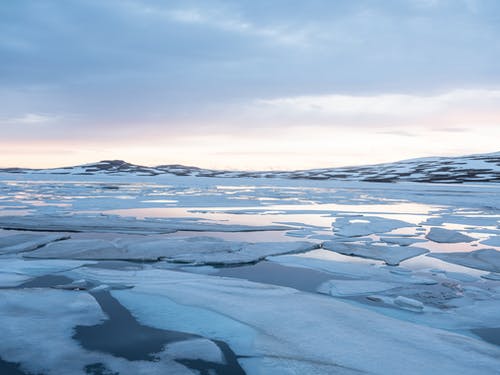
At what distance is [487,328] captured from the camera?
3.89 meters

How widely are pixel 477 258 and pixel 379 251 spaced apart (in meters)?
1.49

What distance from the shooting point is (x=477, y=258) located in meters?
6.64

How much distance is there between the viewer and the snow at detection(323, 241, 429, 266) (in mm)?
6781

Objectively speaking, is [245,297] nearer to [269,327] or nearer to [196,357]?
[269,327]

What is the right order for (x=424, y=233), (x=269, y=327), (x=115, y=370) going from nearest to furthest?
(x=115, y=370) → (x=269, y=327) → (x=424, y=233)

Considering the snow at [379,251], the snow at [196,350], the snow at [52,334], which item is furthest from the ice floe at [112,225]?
the snow at [196,350]

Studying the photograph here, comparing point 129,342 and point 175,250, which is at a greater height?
point 175,250

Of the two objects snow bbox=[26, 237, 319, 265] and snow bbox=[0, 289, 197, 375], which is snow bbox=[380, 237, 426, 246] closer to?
snow bbox=[26, 237, 319, 265]

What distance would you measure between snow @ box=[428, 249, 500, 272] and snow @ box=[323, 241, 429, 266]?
0.40m

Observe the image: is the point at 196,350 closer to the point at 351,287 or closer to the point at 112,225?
the point at 351,287

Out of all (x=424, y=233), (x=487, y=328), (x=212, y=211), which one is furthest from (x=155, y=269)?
(x=212, y=211)

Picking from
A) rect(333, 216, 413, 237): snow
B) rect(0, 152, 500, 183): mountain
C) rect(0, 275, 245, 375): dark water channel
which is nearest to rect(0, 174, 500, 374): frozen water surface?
rect(0, 275, 245, 375): dark water channel

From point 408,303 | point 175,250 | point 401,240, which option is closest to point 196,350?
point 408,303

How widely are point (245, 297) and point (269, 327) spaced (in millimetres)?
835
